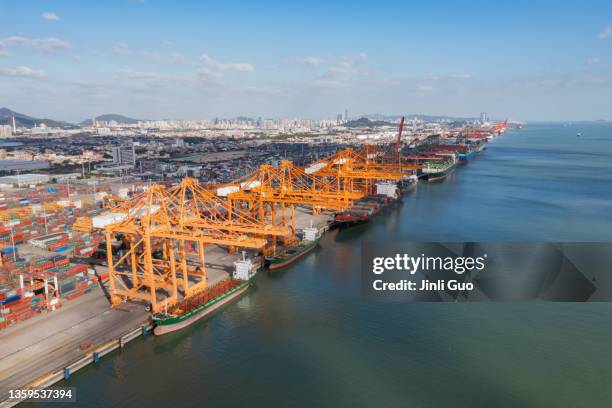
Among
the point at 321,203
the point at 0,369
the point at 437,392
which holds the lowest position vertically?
the point at 437,392

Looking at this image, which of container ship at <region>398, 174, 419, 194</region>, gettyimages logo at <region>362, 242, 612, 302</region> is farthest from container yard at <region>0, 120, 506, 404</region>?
container ship at <region>398, 174, 419, 194</region>

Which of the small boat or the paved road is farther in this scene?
the small boat

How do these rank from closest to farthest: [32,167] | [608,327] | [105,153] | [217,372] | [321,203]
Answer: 1. [217,372]
2. [608,327]
3. [321,203]
4. [32,167]
5. [105,153]

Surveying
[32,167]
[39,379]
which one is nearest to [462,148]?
[32,167]

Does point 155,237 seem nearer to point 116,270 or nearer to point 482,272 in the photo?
point 116,270

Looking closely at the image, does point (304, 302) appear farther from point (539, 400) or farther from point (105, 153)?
point (105, 153)

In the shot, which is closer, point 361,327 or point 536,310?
point 361,327

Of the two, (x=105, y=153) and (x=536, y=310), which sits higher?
(x=105, y=153)

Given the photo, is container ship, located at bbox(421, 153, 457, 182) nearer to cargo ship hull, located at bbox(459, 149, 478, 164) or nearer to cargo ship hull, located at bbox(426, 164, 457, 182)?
cargo ship hull, located at bbox(426, 164, 457, 182)
